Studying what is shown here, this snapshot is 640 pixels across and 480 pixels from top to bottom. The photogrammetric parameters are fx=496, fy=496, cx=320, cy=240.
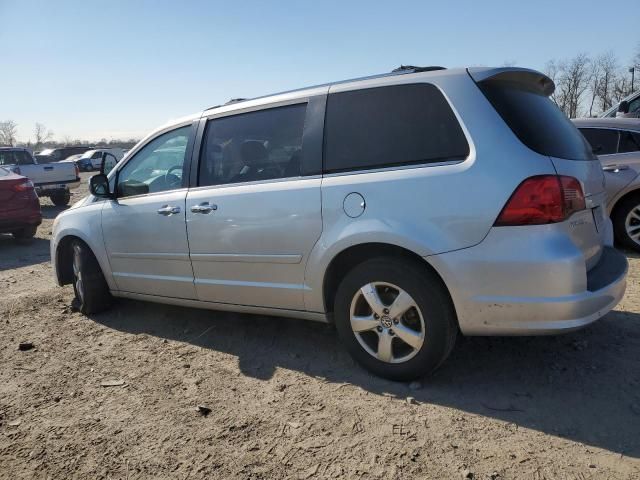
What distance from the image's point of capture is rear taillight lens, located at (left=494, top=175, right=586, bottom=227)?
2.53 meters

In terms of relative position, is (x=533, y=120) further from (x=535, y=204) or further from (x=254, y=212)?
(x=254, y=212)

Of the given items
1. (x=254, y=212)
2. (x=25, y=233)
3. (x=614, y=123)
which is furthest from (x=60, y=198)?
(x=614, y=123)

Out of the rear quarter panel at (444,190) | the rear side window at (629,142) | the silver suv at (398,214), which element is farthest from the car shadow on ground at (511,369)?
the rear side window at (629,142)

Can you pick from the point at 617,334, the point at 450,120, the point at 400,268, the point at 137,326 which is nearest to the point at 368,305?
the point at 400,268

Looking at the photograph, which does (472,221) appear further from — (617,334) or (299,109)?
(617,334)

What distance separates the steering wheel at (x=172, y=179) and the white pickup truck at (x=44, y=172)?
11.8 meters

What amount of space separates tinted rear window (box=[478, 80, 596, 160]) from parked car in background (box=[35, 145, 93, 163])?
34867 mm

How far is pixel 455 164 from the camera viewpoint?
271 centimetres

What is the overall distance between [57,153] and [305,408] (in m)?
38.6

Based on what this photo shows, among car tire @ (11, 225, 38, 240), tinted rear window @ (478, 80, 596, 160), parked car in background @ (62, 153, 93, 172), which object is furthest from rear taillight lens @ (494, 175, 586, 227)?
parked car in background @ (62, 153, 93, 172)

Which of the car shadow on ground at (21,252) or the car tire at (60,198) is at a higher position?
the car tire at (60,198)

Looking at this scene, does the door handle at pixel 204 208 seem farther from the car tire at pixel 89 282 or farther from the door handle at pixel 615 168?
→ the door handle at pixel 615 168

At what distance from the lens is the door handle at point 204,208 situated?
3.62 m

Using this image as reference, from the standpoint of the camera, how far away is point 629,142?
20.2ft
